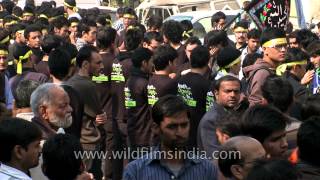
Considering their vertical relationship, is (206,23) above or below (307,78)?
above

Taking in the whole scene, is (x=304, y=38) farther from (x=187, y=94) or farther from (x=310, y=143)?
(x=310, y=143)

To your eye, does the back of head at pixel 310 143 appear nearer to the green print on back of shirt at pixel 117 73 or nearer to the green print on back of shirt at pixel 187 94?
the green print on back of shirt at pixel 187 94

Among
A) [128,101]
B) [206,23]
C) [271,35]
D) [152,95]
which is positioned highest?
[271,35]

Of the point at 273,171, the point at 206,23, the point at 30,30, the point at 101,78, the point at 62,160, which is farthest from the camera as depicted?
the point at 206,23

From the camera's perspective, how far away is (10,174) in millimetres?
4988

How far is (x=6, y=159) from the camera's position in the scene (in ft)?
16.6

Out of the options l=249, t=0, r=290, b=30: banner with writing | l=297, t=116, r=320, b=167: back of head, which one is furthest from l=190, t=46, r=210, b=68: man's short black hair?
l=297, t=116, r=320, b=167: back of head

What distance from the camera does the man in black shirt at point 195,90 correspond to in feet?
28.4

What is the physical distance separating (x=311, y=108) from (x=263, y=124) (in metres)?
0.89

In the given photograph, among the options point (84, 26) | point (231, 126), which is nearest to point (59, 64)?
point (231, 126)

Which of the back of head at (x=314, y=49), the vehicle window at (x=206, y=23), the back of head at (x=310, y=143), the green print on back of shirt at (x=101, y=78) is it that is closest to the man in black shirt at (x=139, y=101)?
the green print on back of shirt at (x=101, y=78)

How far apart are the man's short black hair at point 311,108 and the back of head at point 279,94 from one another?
306mm

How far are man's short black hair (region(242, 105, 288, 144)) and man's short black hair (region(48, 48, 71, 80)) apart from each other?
9.63ft

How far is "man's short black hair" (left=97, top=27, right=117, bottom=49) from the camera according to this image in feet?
35.1
